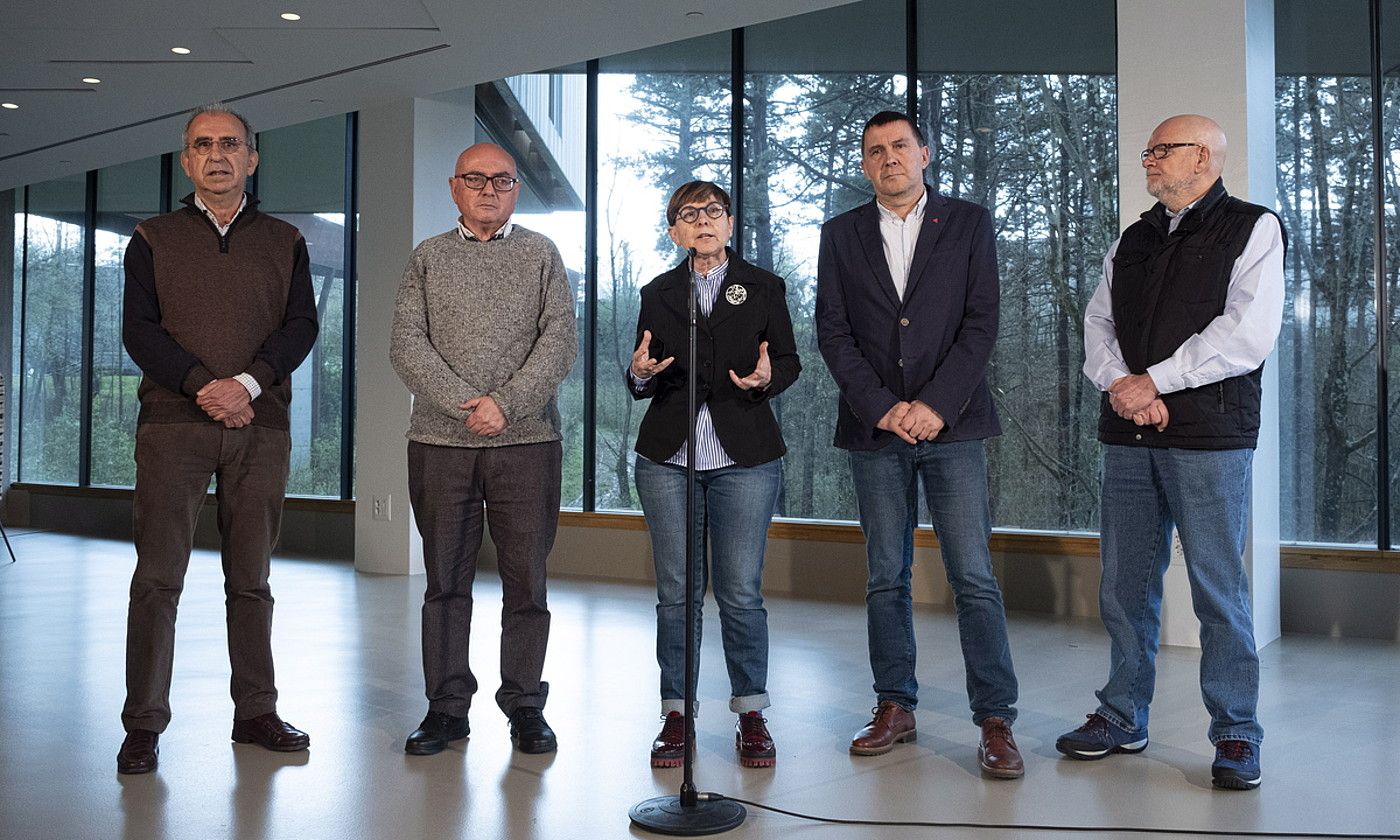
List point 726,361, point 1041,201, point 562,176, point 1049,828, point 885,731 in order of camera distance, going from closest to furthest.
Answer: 1. point 1049,828
2. point 726,361
3. point 885,731
4. point 1041,201
5. point 562,176

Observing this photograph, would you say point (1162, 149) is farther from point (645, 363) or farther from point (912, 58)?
point (912, 58)

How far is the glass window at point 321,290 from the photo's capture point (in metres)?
8.22

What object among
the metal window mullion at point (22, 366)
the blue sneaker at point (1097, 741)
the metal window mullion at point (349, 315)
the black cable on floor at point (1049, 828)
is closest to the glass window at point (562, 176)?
the metal window mullion at point (349, 315)

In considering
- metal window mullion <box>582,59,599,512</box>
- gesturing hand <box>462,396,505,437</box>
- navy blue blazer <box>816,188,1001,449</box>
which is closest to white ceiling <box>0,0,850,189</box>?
metal window mullion <box>582,59,599,512</box>

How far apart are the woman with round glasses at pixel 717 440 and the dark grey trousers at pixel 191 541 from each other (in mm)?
1006

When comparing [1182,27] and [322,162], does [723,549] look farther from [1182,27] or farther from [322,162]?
[322,162]

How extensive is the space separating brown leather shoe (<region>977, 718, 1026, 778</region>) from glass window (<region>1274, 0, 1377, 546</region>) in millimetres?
3034

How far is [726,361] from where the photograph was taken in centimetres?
295

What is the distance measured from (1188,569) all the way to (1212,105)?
7.98ft

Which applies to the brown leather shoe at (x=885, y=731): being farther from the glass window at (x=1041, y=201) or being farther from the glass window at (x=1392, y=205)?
the glass window at (x=1392, y=205)

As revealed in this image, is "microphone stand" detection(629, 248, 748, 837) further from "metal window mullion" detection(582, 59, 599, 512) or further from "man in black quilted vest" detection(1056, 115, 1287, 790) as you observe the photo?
"metal window mullion" detection(582, 59, 599, 512)

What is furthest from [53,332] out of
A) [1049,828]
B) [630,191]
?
[1049,828]

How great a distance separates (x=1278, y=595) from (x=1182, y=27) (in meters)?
2.34

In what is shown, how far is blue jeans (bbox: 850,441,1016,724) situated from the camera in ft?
9.57
